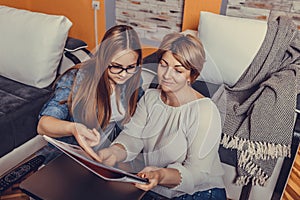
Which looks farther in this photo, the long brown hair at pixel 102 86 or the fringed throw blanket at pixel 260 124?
the fringed throw blanket at pixel 260 124

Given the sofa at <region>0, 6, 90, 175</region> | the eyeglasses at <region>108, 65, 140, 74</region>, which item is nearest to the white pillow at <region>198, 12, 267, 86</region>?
the eyeglasses at <region>108, 65, 140, 74</region>

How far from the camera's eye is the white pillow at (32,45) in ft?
4.54

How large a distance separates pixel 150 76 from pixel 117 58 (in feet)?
0.26

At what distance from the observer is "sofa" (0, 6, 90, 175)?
131cm

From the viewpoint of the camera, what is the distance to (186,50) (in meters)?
0.59

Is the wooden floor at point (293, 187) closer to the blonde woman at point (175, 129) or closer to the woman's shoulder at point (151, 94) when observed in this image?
the blonde woman at point (175, 129)

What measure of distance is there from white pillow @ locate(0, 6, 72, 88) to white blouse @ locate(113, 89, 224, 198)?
0.84 metres

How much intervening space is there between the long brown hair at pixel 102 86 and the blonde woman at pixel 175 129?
4 cm

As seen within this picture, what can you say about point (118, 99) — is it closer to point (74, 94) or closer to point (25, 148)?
point (74, 94)

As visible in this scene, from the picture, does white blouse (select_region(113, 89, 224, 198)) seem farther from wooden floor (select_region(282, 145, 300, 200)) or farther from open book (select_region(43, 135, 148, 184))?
wooden floor (select_region(282, 145, 300, 200))

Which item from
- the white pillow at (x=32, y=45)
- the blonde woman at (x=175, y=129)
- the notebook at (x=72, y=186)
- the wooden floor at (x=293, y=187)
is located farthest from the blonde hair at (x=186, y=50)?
the wooden floor at (x=293, y=187)

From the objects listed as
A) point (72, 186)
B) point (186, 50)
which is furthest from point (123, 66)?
point (72, 186)

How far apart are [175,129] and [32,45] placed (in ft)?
3.23

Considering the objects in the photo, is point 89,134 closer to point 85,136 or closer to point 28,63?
point 85,136
